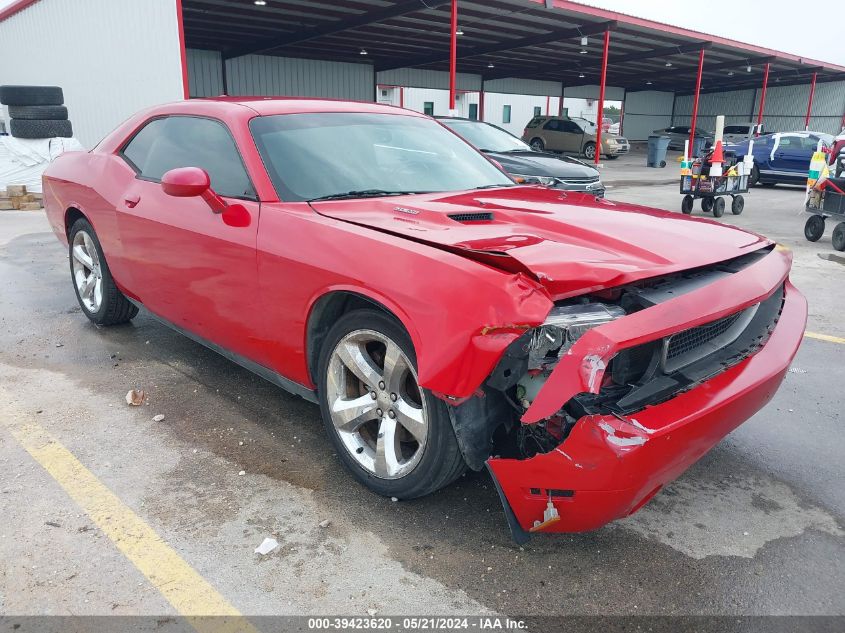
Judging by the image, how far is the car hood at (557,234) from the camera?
2.11 meters

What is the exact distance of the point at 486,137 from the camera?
9.84 m

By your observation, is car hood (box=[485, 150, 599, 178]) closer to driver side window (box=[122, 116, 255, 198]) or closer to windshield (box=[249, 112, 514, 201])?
windshield (box=[249, 112, 514, 201])

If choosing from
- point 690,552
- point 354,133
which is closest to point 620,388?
point 690,552

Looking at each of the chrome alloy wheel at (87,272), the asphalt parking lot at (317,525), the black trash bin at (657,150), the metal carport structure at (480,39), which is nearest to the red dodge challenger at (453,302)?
the asphalt parking lot at (317,525)

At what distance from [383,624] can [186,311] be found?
2124mm

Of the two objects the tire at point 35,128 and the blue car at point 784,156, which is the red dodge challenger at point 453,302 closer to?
the tire at point 35,128

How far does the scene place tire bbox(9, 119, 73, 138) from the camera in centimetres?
1139

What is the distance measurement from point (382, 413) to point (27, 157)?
11.9 m

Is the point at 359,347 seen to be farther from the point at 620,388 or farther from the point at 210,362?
the point at 210,362

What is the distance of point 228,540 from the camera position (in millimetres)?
2381

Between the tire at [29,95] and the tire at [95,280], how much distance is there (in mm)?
8520

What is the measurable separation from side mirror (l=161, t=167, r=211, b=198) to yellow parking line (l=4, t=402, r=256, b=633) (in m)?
1.28

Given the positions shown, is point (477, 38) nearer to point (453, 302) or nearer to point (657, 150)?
point (657, 150)

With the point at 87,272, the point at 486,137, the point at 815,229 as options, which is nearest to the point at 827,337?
the point at 815,229
